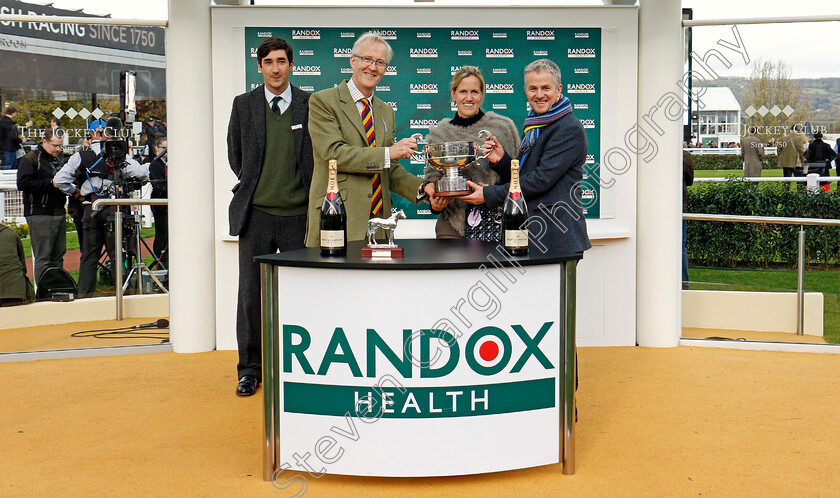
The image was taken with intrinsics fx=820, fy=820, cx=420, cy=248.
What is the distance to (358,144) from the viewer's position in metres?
4.21

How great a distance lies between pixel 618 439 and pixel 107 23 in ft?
14.5

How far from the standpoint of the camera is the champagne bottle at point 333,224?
131 inches

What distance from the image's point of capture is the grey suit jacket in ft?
14.9

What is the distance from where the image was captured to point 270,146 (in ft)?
15.1

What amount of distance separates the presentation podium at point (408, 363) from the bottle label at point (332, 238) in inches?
4.9

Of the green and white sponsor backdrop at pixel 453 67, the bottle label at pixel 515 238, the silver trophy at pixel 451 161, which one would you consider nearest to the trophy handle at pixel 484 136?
the silver trophy at pixel 451 161

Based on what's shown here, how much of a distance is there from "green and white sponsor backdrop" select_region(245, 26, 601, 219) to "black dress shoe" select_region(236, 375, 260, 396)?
1.89m

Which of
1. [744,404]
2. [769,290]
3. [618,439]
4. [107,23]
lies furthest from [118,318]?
[769,290]

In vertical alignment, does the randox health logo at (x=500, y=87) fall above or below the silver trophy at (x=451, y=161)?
above

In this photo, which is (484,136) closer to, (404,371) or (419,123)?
(404,371)

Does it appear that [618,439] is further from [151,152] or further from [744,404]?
[151,152]

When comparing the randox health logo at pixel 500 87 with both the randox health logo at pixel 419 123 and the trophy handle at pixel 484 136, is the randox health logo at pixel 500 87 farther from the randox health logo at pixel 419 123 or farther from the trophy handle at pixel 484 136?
the trophy handle at pixel 484 136

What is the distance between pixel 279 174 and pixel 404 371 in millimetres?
1882

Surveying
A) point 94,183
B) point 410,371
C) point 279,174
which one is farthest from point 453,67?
point 410,371
